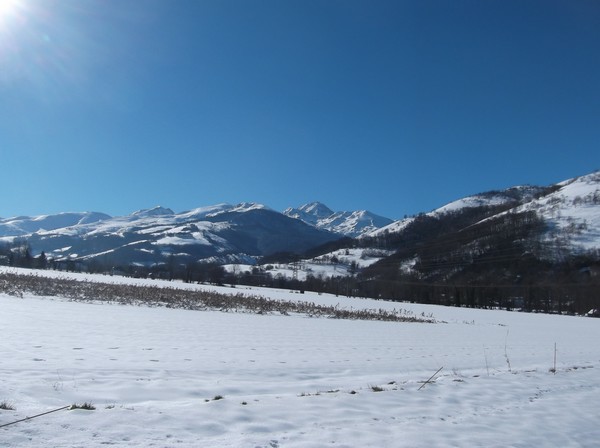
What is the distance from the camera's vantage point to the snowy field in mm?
6562

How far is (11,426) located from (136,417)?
5.47 ft

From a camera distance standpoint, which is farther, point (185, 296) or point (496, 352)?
point (185, 296)

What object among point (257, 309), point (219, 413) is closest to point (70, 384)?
point (219, 413)

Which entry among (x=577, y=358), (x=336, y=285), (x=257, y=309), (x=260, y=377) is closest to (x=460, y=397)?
(x=260, y=377)

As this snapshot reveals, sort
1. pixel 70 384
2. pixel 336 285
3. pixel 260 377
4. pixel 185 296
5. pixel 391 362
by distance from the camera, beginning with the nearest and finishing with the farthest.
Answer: pixel 70 384
pixel 260 377
pixel 391 362
pixel 185 296
pixel 336 285

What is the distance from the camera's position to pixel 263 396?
30.7ft

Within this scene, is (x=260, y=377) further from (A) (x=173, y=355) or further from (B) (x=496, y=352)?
(B) (x=496, y=352)

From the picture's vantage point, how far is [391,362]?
16312 millimetres

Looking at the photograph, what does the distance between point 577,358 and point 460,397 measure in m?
15.8

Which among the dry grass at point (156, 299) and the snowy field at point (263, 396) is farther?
the dry grass at point (156, 299)

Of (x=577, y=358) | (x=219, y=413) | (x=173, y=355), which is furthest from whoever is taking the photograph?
(x=577, y=358)

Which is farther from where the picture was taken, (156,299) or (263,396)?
(156,299)

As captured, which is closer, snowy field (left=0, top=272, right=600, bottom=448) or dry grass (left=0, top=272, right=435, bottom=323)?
snowy field (left=0, top=272, right=600, bottom=448)

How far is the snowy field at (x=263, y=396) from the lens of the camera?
656 cm
